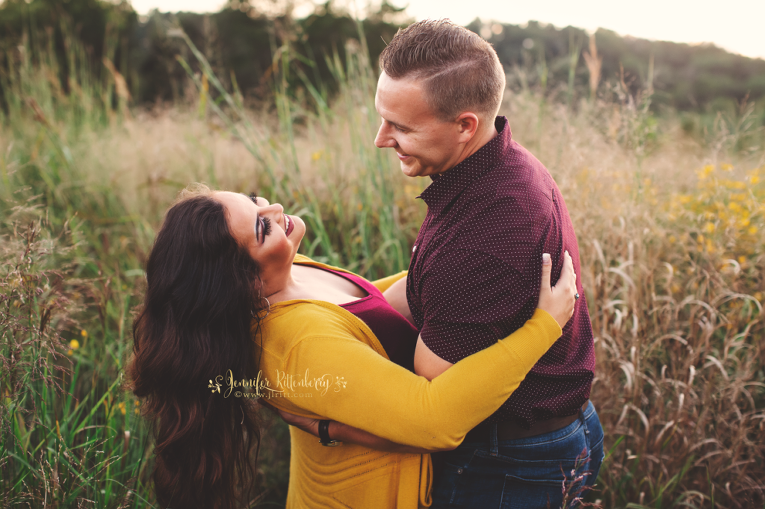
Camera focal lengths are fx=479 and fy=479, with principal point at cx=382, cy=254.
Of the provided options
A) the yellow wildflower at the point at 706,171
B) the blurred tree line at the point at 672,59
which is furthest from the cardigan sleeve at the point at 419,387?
the blurred tree line at the point at 672,59

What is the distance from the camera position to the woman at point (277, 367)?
1241 mm

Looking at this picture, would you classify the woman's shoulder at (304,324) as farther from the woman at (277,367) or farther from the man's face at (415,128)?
the man's face at (415,128)

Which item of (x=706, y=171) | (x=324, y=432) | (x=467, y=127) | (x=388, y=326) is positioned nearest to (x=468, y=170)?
(x=467, y=127)

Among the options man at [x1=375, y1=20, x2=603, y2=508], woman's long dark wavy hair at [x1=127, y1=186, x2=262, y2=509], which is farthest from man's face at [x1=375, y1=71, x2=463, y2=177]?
woman's long dark wavy hair at [x1=127, y1=186, x2=262, y2=509]

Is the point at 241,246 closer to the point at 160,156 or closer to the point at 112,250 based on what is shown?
the point at 112,250

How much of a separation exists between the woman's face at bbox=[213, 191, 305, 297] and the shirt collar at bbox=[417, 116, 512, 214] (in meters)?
0.56

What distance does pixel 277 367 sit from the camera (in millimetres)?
1414

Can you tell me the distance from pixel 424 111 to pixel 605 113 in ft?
6.45

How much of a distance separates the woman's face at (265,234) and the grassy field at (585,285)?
621 millimetres

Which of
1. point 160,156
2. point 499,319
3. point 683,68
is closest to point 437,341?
point 499,319

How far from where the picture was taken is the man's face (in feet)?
4.50

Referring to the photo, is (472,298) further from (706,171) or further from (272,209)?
(706,171)

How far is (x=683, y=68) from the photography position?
1138cm

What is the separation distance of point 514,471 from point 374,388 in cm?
57
